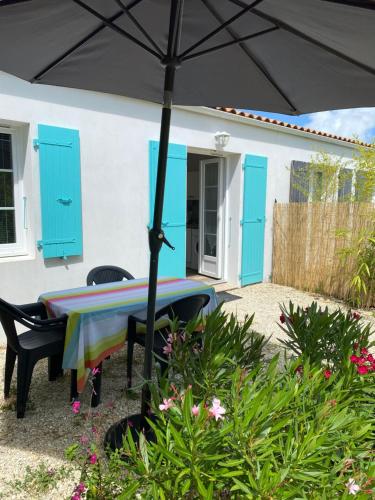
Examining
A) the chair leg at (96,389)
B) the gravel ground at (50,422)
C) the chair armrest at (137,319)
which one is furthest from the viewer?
the chair armrest at (137,319)

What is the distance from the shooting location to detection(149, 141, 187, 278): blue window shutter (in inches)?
201

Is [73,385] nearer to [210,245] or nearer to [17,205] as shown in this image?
[17,205]

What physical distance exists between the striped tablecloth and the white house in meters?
1.24

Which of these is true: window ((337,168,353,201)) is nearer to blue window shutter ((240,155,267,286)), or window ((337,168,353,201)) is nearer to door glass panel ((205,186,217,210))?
blue window shutter ((240,155,267,286))

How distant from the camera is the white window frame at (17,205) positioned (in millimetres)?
3903

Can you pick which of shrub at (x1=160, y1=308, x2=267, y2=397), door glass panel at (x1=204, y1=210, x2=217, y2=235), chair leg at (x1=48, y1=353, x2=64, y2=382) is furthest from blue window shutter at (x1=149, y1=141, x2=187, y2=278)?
shrub at (x1=160, y1=308, x2=267, y2=397)

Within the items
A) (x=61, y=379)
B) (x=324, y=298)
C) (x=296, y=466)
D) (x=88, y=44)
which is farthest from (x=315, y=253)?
(x=296, y=466)

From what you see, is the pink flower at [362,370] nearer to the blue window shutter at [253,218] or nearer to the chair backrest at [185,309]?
the chair backrest at [185,309]

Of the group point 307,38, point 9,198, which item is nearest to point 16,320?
point 9,198

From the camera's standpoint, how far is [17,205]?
397 centimetres

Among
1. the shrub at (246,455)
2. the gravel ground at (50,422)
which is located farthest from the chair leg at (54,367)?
the shrub at (246,455)

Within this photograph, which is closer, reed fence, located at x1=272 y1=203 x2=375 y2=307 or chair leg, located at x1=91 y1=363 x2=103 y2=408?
chair leg, located at x1=91 y1=363 x2=103 y2=408

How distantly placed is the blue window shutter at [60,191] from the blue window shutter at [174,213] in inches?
50.4

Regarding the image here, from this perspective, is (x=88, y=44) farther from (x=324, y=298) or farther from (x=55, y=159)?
(x=324, y=298)
